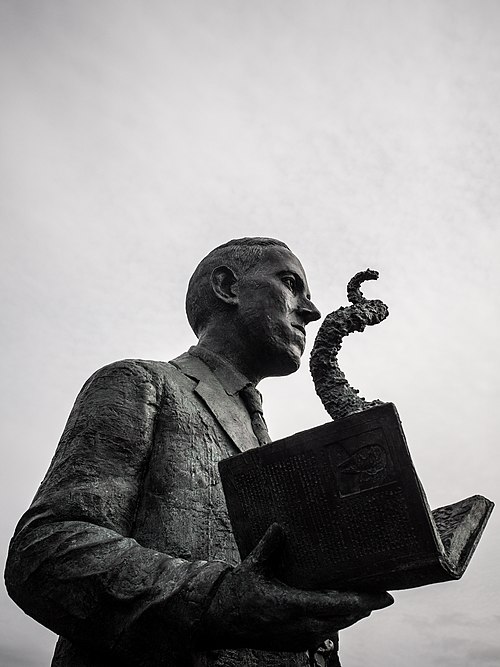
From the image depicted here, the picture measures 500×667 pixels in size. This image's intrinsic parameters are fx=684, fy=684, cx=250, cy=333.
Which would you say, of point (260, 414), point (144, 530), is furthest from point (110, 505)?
point (260, 414)

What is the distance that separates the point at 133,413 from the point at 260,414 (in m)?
1.33

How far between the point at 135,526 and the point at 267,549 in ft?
3.39

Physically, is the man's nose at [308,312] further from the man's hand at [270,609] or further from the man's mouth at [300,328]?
the man's hand at [270,609]

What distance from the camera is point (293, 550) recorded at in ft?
9.85

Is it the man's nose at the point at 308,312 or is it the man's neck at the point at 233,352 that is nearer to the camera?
the man's neck at the point at 233,352

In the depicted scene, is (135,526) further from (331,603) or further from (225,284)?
(225,284)

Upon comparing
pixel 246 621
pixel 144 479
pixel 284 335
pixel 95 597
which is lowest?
pixel 246 621

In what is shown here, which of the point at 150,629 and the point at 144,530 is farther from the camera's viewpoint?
the point at 144,530

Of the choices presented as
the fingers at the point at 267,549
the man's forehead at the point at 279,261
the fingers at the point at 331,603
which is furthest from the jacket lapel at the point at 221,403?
the fingers at the point at 331,603

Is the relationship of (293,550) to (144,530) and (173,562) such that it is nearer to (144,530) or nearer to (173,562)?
(173,562)

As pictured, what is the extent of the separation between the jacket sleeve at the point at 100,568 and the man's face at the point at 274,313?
1.57 metres

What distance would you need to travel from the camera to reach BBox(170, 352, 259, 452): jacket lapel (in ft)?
14.6

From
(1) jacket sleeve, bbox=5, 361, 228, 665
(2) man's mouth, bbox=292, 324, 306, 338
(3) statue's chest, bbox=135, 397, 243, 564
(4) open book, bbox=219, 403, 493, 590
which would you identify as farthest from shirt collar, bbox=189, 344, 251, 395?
(4) open book, bbox=219, 403, 493, 590

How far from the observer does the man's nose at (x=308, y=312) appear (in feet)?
17.2
